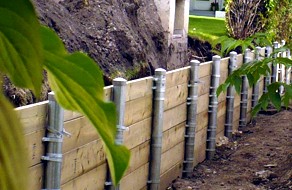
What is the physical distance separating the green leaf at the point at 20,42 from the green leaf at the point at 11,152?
45 mm

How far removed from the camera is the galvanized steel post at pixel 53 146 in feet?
17.0

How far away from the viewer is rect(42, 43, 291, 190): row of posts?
5.21m

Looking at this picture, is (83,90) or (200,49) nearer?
(83,90)

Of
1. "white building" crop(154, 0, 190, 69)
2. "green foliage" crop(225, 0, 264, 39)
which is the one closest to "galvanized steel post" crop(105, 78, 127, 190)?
"white building" crop(154, 0, 190, 69)

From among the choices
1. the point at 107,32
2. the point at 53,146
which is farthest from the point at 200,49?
the point at 53,146

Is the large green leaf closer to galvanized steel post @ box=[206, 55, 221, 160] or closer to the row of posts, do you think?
the row of posts

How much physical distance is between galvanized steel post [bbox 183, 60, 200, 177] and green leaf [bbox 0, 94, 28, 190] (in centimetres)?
849

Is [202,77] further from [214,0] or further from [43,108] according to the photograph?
[214,0]

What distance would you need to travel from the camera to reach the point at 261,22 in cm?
1675

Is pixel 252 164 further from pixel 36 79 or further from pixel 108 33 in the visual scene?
pixel 36 79

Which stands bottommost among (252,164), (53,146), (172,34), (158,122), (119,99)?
(252,164)

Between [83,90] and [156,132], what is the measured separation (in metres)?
7.02

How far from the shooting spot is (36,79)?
0.52 m

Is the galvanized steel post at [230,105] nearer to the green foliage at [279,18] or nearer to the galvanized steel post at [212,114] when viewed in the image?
the galvanized steel post at [212,114]
